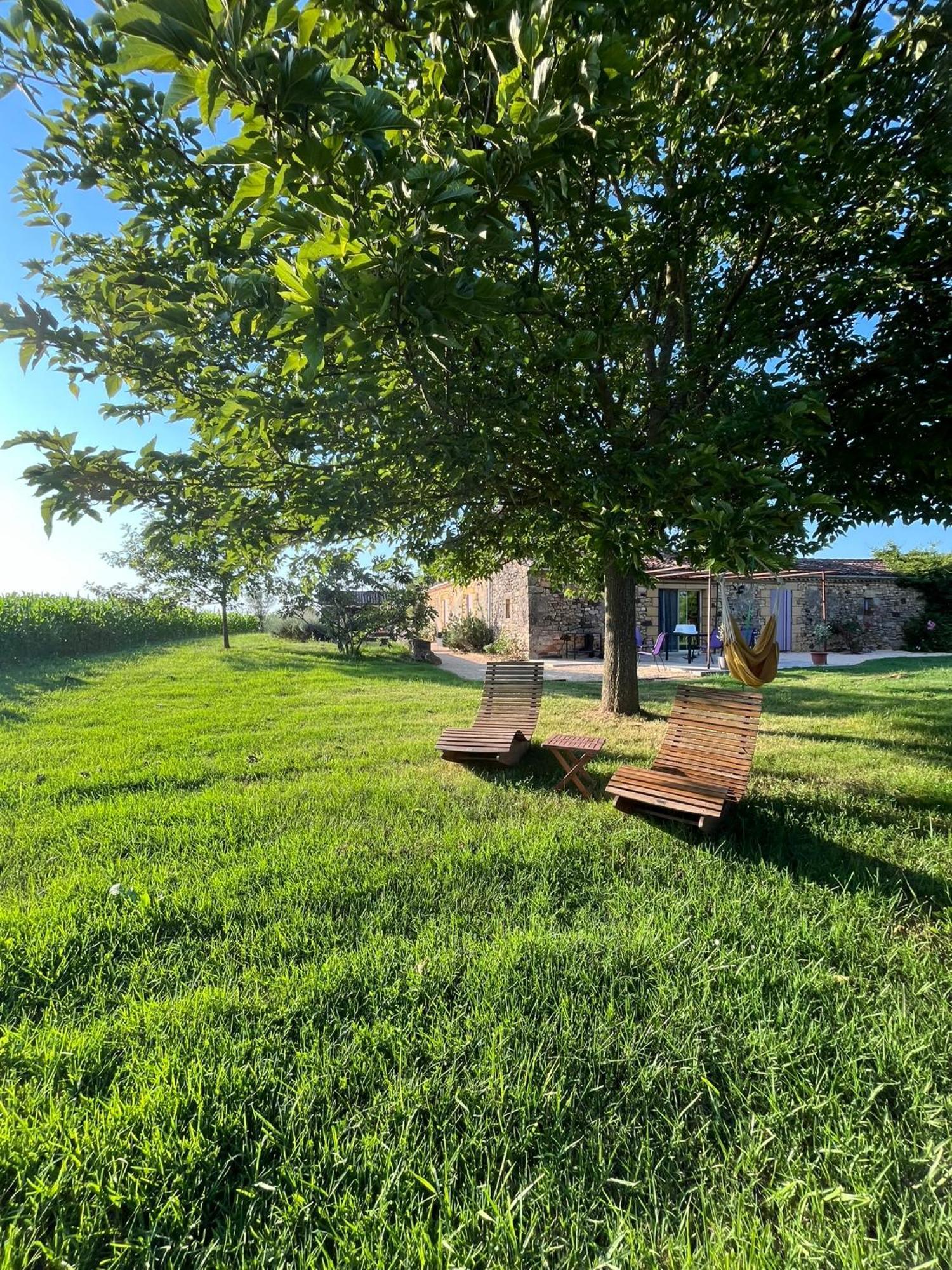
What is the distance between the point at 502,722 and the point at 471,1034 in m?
4.16

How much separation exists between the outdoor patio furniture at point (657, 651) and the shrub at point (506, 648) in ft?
12.9

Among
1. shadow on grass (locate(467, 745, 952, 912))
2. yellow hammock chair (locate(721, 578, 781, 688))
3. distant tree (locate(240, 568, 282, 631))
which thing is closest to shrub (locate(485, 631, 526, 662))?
distant tree (locate(240, 568, 282, 631))

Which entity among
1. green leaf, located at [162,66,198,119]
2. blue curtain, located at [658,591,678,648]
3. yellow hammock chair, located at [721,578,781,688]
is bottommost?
yellow hammock chair, located at [721,578,781,688]

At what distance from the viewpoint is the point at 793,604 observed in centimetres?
2259

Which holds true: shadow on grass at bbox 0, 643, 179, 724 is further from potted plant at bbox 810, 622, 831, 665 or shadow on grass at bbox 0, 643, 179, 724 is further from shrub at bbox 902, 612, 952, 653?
shrub at bbox 902, 612, 952, 653

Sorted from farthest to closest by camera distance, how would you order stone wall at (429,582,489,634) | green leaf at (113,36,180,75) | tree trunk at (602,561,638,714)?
stone wall at (429,582,489,634), tree trunk at (602,561,638,714), green leaf at (113,36,180,75)

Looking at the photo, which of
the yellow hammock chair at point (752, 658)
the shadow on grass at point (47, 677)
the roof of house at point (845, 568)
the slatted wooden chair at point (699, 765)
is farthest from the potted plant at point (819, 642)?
the shadow on grass at point (47, 677)

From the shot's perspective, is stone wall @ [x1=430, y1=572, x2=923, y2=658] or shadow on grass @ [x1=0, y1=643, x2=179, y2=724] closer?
shadow on grass @ [x1=0, y1=643, x2=179, y2=724]

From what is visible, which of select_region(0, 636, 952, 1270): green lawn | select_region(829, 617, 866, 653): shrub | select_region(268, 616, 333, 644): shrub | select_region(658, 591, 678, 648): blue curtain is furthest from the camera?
select_region(268, 616, 333, 644): shrub

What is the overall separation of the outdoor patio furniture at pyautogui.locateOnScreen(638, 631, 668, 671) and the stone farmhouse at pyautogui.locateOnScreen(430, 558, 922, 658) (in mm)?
538

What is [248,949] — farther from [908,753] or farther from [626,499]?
Answer: [908,753]

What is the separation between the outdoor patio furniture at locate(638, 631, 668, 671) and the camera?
1681 centimetres

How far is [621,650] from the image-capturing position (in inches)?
330

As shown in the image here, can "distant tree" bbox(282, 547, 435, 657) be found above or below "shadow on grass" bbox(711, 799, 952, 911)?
above
